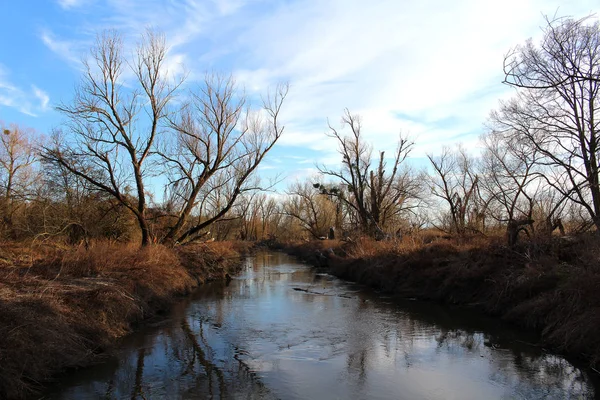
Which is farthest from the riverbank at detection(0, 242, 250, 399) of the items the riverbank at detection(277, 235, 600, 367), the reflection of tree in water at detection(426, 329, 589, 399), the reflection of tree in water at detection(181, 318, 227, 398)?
A: the riverbank at detection(277, 235, 600, 367)

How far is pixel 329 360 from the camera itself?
8492mm

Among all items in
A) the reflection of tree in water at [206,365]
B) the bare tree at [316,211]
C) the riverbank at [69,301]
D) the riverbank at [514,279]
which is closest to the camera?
the riverbank at [69,301]

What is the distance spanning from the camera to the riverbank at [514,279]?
885 centimetres

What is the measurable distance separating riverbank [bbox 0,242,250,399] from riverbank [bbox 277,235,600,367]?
967 centimetres

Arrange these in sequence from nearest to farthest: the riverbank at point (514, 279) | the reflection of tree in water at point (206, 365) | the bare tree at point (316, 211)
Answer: the reflection of tree in water at point (206, 365), the riverbank at point (514, 279), the bare tree at point (316, 211)

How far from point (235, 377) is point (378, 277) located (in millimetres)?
13040

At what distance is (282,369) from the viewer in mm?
7902

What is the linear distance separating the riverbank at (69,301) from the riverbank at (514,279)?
967 centimetres

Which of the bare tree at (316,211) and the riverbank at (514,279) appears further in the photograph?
the bare tree at (316,211)

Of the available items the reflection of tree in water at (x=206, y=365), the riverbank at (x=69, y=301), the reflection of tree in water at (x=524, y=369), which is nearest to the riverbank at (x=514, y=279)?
the reflection of tree in water at (x=524, y=369)

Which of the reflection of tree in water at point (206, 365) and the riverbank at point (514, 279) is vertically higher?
the riverbank at point (514, 279)

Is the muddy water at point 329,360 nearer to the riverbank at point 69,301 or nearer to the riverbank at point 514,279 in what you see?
the riverbank at point 69,301

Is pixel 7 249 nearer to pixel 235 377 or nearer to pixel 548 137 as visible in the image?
pixel 235 377

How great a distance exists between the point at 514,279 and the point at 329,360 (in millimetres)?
7142
